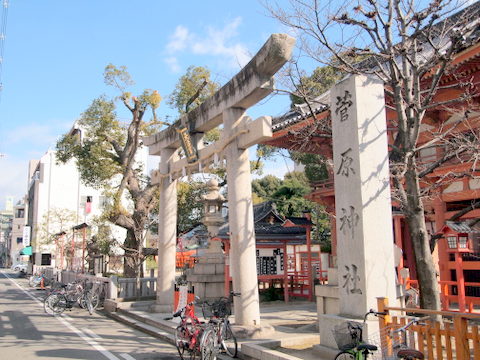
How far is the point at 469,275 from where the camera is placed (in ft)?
49.4

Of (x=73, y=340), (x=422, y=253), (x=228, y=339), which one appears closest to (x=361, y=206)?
(x=422, y=253)

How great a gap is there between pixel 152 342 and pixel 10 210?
118 meters

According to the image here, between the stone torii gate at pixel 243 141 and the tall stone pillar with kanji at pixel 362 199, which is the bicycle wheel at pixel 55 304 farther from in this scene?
the tall stone pillar with kanji at pixel 362 199

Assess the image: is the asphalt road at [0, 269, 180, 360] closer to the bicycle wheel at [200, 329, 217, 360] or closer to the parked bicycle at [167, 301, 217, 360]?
the parked bicycle at [167, 301, 217, 360]

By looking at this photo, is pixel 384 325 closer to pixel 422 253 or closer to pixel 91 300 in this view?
pixel 422 253

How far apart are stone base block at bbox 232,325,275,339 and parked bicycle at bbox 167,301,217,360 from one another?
4.05ft


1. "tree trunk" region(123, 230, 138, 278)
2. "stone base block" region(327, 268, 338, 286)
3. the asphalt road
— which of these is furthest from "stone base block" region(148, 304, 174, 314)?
"stone base block" region(327, 268, 338, 286)

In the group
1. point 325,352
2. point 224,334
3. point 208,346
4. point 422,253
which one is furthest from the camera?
point 224,334

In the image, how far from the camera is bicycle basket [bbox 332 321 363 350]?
596 centimetres

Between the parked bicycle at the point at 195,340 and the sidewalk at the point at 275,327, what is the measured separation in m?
0.77

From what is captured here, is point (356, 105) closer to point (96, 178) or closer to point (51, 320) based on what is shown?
point (51, 320)

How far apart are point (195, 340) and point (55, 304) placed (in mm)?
9168

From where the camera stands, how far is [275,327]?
1090cm

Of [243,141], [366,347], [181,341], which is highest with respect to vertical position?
[243,141]
